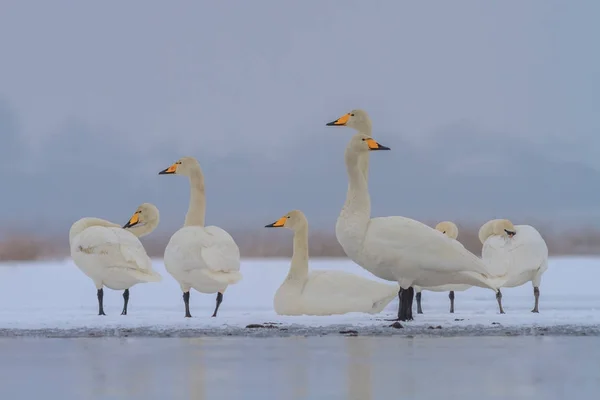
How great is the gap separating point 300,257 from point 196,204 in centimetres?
238

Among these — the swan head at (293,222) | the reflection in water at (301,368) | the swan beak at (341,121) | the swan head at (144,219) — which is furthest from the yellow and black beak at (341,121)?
the reflection in water at (301,368)

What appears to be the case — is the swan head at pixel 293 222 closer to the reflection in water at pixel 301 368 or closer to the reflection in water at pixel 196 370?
the reflection in water at pixel 301 368

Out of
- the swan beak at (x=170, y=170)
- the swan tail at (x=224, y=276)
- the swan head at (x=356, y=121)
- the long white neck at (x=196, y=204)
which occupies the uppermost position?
the swan head at (x=356, y=121)

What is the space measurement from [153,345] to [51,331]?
1501 millimetres

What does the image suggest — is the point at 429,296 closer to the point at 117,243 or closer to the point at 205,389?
the point at 117,243

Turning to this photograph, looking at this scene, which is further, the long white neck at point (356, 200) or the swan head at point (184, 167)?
the swan head at point (184, 167)

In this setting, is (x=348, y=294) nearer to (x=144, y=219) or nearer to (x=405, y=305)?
(x=405, y=305)

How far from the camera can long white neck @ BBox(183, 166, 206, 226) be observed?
46.4 ft

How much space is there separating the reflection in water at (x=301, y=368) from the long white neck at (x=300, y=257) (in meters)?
2.61

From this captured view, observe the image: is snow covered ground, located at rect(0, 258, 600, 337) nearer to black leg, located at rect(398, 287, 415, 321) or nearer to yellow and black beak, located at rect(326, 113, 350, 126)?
black leg, located at rect(398, 287, 415, 321)

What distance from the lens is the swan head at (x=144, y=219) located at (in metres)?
14.6

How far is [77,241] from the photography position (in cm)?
1296

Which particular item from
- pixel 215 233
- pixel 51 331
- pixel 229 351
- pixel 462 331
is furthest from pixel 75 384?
pixel 215 233

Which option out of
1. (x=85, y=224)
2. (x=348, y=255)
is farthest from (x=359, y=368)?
(x=85, y=224)
